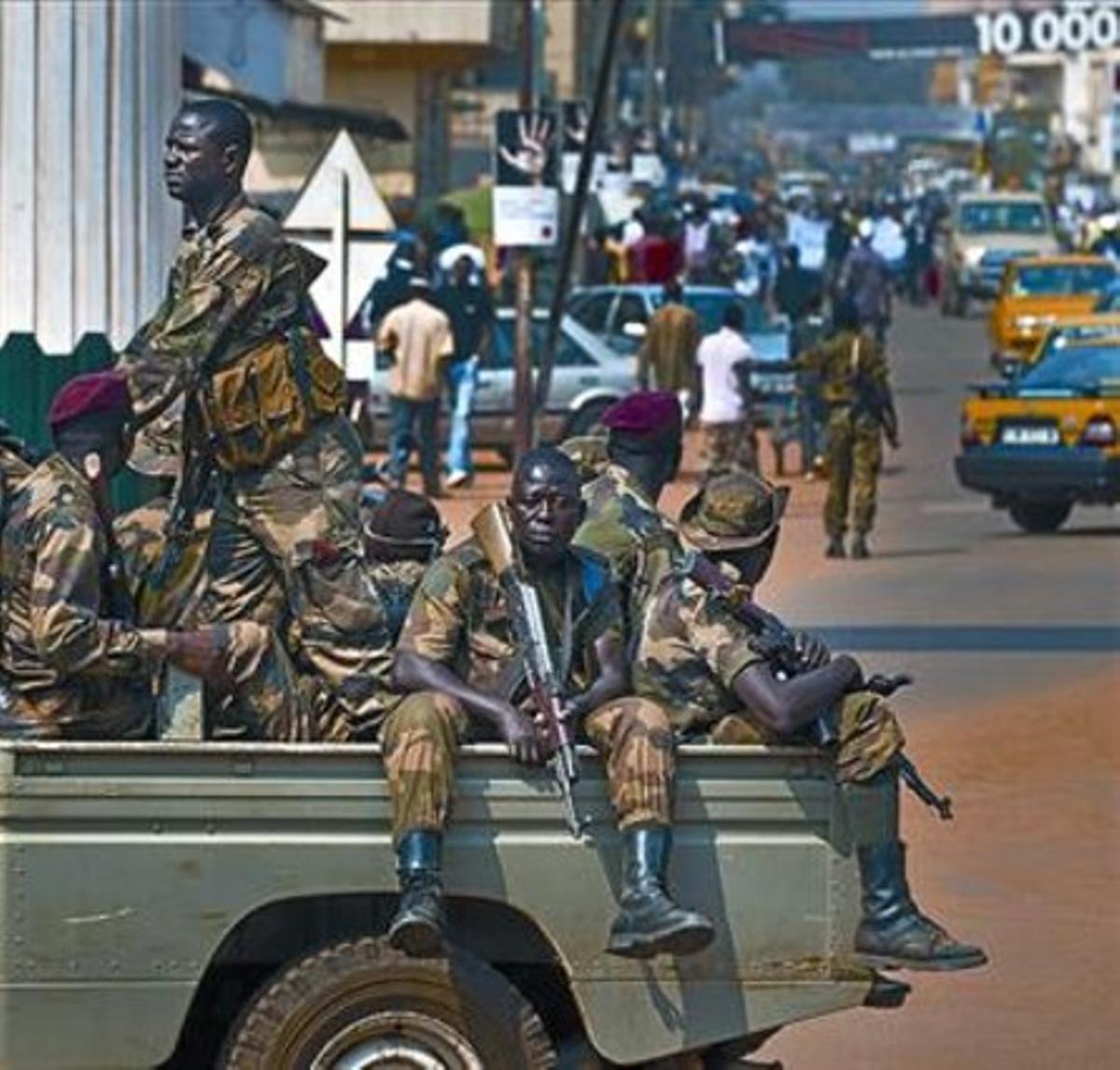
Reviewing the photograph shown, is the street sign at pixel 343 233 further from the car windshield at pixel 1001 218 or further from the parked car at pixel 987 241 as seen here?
the car windshield at pixel 1001 218

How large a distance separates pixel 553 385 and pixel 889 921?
25.9m

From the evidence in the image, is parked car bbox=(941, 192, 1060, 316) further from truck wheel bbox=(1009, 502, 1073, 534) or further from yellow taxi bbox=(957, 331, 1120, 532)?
truck wheel bbox=(1009, 502, 1073, 534)

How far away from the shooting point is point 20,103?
19.1 m

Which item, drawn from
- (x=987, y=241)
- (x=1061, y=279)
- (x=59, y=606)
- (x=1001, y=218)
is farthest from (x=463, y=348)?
(x=1001, y=218)

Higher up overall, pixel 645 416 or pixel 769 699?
pixel 645 416

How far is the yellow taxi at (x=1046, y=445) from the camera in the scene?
28047 mm

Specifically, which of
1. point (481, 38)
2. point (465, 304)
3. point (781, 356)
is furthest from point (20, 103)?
point (481, 38)

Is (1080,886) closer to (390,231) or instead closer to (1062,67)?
(390,231)

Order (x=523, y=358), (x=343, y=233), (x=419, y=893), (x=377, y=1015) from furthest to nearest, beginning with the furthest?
(x=523, y=358) → (x=343, y=233) → (x=377, y=1015) → (x=419, y=893)

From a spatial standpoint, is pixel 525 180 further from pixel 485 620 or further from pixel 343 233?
pixel 485 620

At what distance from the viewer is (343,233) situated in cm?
2105

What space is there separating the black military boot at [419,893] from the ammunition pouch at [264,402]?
1538mm

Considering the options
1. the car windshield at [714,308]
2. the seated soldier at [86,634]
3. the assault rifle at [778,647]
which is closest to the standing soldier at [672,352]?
the car windshield at [714,308]

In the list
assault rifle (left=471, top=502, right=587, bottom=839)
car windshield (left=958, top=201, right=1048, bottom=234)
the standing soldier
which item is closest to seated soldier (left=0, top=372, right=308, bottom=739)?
assault rifle (left=471, top=502, right=587, bottom=839)
